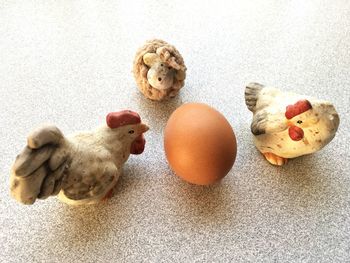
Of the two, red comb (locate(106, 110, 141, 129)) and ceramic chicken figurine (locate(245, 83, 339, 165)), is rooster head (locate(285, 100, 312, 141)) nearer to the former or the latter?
ceramic chicken figurine (locate(245, 83, 339, 165))

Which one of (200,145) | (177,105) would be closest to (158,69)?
(177,105)

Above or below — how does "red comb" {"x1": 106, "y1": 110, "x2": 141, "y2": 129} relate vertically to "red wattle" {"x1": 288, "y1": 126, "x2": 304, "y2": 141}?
above

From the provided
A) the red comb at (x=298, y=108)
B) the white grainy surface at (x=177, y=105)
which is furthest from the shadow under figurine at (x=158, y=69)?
the red comb at (x=298, y=108)

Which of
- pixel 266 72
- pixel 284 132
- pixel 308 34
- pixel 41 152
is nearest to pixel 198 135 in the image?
pixel 284 132

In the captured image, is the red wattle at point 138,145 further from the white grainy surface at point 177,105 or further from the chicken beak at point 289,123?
the chicken beak at point 289,123

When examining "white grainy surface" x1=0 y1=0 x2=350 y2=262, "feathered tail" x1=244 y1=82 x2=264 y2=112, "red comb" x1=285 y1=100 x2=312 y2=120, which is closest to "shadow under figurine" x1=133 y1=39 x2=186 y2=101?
"white grainy surface" x1=0 y1=0 x2=350 y2=262

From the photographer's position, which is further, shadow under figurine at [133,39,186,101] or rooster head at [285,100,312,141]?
shadow under figurine at [133,39,186,101]

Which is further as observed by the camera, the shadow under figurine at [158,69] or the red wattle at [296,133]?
the shadow under figurine at [158,69]

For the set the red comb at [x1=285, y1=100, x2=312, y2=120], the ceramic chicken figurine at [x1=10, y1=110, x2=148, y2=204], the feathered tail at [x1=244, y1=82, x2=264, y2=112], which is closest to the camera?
the ceramic chicken figurine at [x1=10, y1=110, x2=148, y2=204]
